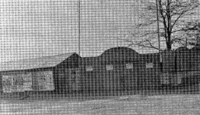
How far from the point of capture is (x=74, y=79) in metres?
3.85

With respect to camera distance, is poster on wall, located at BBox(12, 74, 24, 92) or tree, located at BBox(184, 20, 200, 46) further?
poster on wall, located at BBox(12, 74, 24, 92)

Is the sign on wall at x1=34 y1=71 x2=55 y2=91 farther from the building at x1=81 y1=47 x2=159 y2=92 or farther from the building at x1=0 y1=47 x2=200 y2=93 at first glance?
the building at x1=81 y1=47 x2=159 y2=92

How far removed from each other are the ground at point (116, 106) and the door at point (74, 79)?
0.74 feet

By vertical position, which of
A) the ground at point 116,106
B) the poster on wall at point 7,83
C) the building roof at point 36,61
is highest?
the building roof at point 36,61

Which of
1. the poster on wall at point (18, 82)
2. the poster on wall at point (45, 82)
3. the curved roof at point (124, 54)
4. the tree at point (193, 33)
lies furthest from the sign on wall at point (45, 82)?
the tree at point (193, 33)

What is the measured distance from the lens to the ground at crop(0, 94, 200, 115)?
126 inches

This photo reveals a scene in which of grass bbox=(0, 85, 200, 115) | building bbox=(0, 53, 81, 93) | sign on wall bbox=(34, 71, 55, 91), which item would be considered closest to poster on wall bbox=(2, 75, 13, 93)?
building bbox=(0, 53, 81, 93)

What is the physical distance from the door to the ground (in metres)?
0.23

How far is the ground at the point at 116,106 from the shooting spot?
3.20m

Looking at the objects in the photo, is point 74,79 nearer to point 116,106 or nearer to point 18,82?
point 116,106

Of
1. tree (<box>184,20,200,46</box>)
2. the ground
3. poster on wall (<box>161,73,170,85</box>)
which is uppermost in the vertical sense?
tree (<box>184,20,200,46</box>)

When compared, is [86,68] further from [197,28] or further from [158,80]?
[197,28]

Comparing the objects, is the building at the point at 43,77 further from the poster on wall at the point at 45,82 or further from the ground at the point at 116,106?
the ground at the point at 116,106

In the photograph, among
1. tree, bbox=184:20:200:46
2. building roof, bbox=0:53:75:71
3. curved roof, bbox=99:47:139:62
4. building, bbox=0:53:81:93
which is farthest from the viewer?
building, bbox=0:53:81:93
